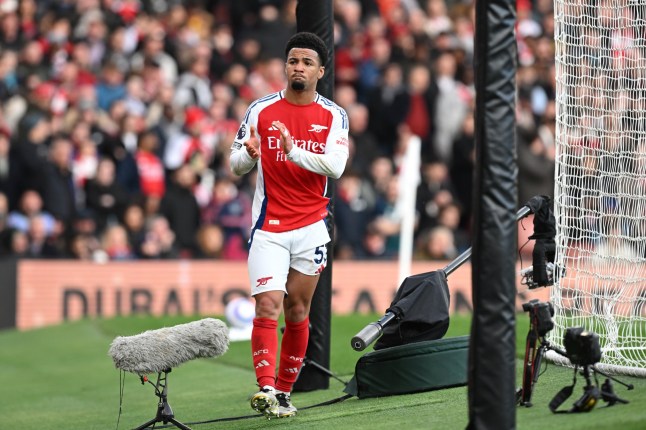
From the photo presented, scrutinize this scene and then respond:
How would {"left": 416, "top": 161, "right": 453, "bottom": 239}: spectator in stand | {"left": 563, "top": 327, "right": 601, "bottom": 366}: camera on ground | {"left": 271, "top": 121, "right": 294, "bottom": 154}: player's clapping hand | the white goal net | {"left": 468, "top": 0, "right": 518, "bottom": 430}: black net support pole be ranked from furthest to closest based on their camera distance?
{"left": 416, "top": 161, "right": 453, "bottom": 239}: spectator in stand → the white goal net → {"left": 271, "top": 121, "right": 294, "bottom": 154}: player's clapping hand → {"left": 563, "top": 327, "right": 601, "bottom": 366}: camera on ground → {"left": 468, "top": 0, "right": 518, "bottom": 430}: black net support pole

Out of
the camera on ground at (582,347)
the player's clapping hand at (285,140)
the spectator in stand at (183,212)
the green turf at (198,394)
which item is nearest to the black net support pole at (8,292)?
the green turf at (198,394)

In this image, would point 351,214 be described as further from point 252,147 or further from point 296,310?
point 252,147

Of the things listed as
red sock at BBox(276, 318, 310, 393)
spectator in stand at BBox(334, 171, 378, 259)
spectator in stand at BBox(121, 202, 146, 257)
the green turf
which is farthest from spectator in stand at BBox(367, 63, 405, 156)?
red sock at BBox(276, 318, 310, 393)

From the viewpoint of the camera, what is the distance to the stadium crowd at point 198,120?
56.7ft

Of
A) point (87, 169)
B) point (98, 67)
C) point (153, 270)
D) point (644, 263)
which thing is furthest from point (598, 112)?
point (98, 67)

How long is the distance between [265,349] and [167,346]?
0.72m

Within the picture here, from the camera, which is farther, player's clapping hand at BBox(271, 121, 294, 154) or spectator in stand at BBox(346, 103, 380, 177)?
spectator in stand at BBox(346, 103, 380, 177)

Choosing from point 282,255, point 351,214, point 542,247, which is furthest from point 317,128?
point 351,214

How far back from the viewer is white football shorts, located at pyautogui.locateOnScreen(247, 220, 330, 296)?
828 cm

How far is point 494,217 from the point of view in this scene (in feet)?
21.9

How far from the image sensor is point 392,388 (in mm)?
8945

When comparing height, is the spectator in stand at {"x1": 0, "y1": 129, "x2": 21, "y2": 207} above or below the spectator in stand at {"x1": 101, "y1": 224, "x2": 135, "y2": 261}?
above

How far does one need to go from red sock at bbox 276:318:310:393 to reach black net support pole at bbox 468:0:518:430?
223cm

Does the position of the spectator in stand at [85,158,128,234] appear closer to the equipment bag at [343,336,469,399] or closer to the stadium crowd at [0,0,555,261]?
the stadium crowd at [0,0,555,261]
